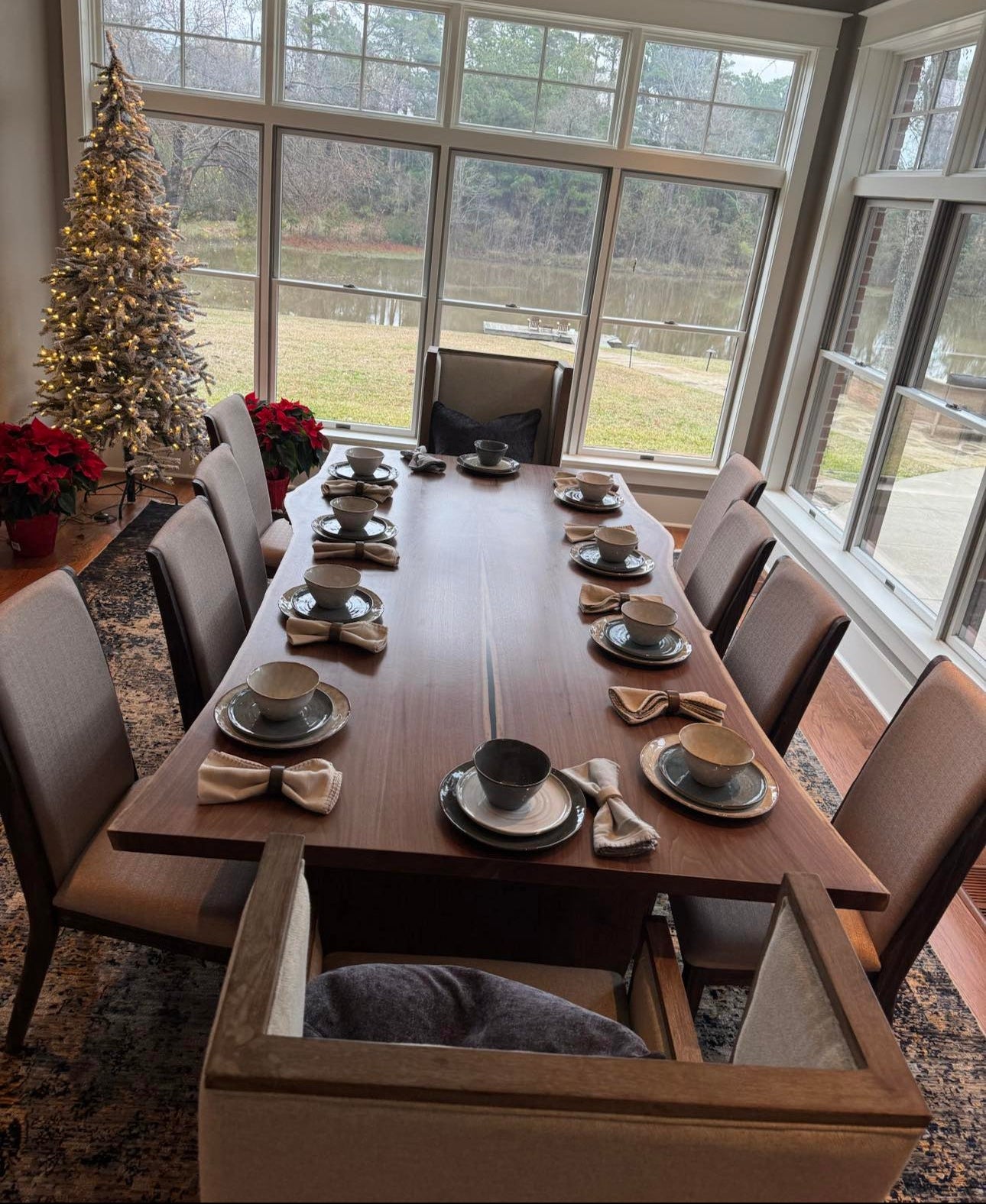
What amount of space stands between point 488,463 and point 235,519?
1069 mm

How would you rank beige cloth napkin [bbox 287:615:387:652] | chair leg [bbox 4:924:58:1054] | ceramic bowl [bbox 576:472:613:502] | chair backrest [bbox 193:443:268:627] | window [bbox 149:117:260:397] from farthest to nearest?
1. window [bbox 149:117:260:397]
2. ceramic bowl [bbox 576:472:613:502]
3. chair backrest [bbox 193:443:268:627]
4. beige cloth napkin [bbox 287:615:387:652]
5. chair leg [bbox 4:924:58:1054]

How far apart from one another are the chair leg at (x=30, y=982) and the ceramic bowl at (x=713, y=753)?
1.17 meters

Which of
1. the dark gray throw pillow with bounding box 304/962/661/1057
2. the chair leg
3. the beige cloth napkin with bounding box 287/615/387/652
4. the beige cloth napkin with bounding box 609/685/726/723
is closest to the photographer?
the dark gray throw pillow with bounding box 304/962/661/1057

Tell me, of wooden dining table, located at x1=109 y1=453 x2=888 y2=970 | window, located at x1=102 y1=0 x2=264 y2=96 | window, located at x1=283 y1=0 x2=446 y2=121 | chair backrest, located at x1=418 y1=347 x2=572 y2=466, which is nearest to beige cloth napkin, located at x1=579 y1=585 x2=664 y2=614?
wooden dining table, located at x1=109 y1=453 x2=888 y2=970

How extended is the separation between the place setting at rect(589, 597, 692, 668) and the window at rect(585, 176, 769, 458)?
10.6ft

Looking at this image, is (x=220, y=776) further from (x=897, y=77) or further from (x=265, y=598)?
(x=897, y=77)

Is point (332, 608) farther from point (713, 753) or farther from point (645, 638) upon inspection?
point (713, 753)

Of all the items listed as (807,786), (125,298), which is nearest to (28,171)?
(125,298)

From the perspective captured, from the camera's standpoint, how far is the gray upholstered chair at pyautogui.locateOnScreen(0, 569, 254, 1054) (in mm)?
1473

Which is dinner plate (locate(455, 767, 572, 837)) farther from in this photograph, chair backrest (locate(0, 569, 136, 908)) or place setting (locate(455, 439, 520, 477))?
place setting (locate(455, 439, 520, 477))

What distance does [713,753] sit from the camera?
1.60 metres

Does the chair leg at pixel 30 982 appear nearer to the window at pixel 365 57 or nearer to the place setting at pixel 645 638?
the place setting at pixel 645 638

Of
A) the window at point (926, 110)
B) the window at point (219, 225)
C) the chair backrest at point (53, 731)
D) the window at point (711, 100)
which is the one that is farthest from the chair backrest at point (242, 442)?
the window at point (926, 110)

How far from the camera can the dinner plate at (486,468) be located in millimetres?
3240
